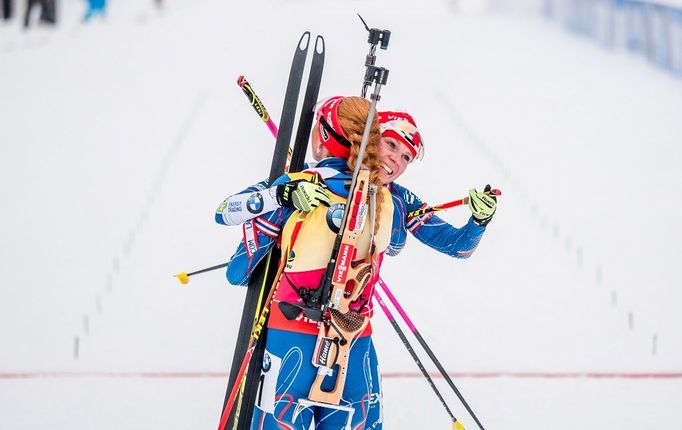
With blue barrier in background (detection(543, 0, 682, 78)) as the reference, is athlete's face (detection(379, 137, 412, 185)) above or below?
below

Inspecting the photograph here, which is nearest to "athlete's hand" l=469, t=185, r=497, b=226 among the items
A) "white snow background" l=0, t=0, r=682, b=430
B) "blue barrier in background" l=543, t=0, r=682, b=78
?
"white snow background" l=0, t=0, r=682, b=430

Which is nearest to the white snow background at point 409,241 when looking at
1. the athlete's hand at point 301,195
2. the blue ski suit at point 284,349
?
the blue ski suit at point 284,349

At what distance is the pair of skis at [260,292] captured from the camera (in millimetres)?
3219

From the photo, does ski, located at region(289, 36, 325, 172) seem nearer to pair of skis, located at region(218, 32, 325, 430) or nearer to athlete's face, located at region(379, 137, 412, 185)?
pair of skis, located at region(218, 32, 325, 430)

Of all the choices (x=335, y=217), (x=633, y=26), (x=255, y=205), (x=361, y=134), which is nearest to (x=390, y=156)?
(x=361, y=134)

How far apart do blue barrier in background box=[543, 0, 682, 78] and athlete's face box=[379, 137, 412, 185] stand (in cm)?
986

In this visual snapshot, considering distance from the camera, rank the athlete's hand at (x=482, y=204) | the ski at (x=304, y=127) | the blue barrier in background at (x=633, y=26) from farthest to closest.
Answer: the blue barrier in background at (x=633, y=26) → the ski at (x=304, y=127) → the athlete's hand at (x=482, y=204)

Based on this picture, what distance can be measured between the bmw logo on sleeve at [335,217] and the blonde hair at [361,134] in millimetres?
124

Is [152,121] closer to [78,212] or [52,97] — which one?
[52,97]

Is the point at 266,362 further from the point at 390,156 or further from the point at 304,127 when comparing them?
the point at 304,127

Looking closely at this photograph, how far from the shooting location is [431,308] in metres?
6.33

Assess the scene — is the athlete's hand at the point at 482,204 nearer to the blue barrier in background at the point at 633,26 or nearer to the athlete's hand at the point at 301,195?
the athlete's hand at the point at 301,195

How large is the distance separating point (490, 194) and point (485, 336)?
2.87 metres

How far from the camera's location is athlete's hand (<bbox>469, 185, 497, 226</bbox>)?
3129 mm
